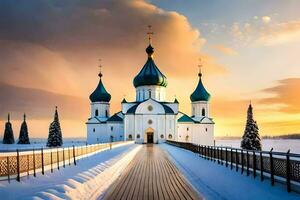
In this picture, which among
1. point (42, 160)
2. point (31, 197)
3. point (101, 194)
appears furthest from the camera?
point (42, 160)

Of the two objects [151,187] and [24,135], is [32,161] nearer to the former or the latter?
[151,187]

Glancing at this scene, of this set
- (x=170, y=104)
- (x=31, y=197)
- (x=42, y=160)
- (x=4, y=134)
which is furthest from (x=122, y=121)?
(x=31, y=197)

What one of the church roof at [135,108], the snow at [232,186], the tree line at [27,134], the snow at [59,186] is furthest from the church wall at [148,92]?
the snow at [59,186]

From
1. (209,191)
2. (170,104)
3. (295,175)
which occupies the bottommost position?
(209,191)

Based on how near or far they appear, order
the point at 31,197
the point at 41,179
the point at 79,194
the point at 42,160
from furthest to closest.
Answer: the point at 42,160
the point at 41,179
the point at 79,194
the point at 31,197

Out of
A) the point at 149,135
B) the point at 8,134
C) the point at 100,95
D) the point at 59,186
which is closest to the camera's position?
the point at 59,186

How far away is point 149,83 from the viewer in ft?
291

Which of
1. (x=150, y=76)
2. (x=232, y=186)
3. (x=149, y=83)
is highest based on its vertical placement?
(x=150, y=76)

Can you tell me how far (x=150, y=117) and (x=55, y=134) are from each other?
20.2m

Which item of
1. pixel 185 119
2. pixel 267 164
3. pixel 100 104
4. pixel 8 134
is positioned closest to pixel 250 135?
pixel 185 119

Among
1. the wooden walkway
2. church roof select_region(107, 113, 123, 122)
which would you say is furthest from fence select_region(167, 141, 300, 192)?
church roof select_region(107, 113, 123, 122)

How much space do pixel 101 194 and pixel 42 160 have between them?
5.31 meters

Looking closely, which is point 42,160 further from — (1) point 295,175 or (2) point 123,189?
(1) point 295,175

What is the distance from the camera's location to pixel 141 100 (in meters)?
89.8
